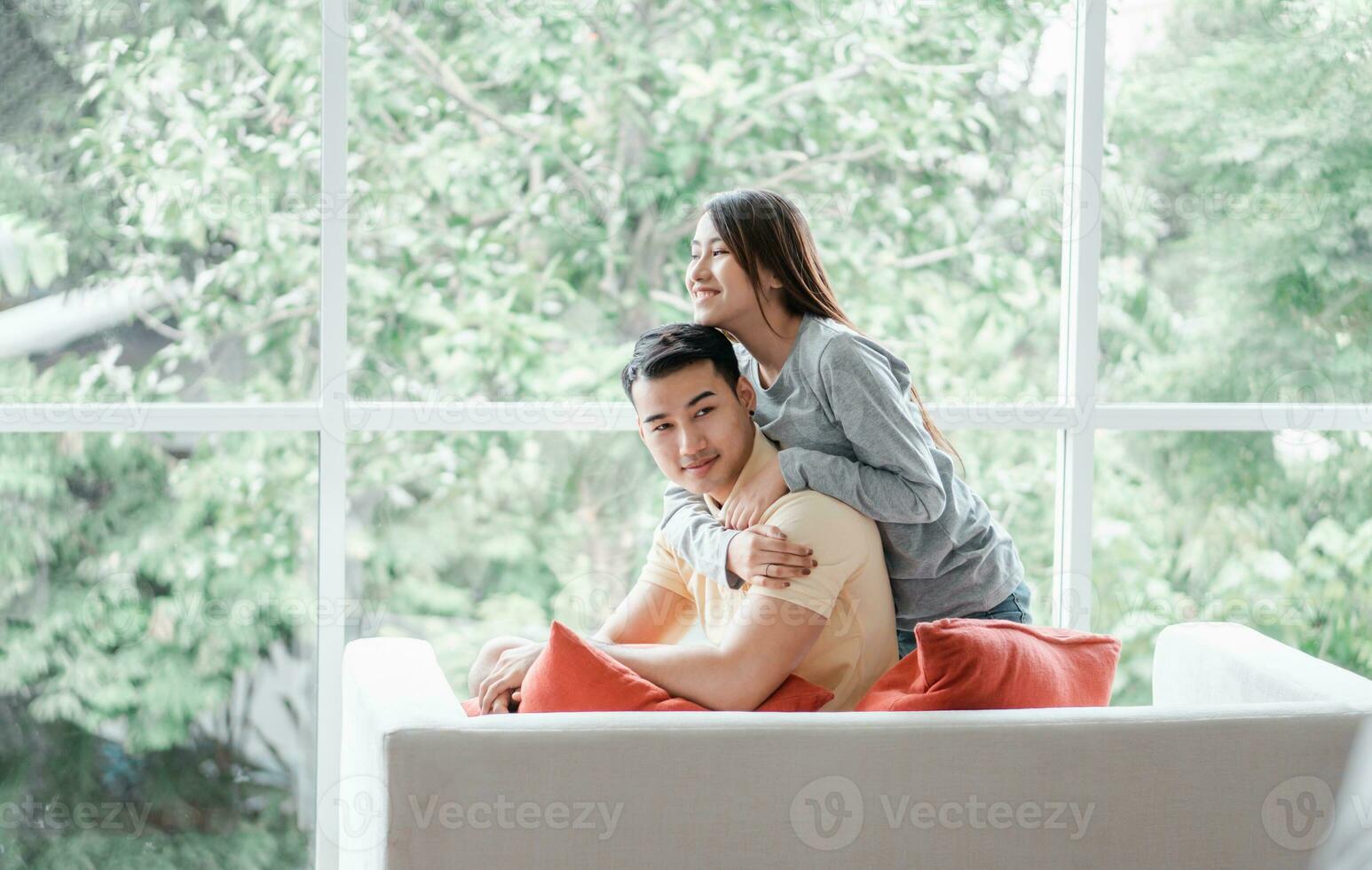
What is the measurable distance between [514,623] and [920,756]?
4.48 ft

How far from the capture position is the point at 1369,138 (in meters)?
2.96

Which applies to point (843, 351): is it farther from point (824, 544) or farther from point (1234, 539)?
point (1234, 539)

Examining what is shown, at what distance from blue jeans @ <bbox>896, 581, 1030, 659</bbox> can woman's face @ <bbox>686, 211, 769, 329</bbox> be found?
0.59 meters

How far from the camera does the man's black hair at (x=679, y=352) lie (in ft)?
6.52

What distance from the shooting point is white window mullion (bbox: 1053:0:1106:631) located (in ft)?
9.20

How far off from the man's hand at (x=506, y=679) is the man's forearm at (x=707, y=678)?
0.19 meters

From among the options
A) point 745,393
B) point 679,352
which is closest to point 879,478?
point 745,393

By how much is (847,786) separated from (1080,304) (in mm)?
1554

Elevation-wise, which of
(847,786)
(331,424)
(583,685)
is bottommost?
(847,786)

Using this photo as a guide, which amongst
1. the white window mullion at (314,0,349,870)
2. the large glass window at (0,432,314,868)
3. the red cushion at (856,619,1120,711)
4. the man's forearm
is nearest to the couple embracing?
the man's forearm

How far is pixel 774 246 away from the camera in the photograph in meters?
2.14

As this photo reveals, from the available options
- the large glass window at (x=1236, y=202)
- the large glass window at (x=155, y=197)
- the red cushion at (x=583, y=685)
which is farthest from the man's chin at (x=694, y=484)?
the large glass window at (x=1236, y=202)

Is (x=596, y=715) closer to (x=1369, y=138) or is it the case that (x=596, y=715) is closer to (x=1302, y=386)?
(x=1302, y=386)

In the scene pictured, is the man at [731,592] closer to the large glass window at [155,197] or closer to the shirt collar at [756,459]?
the shirt collar at [756,459]
